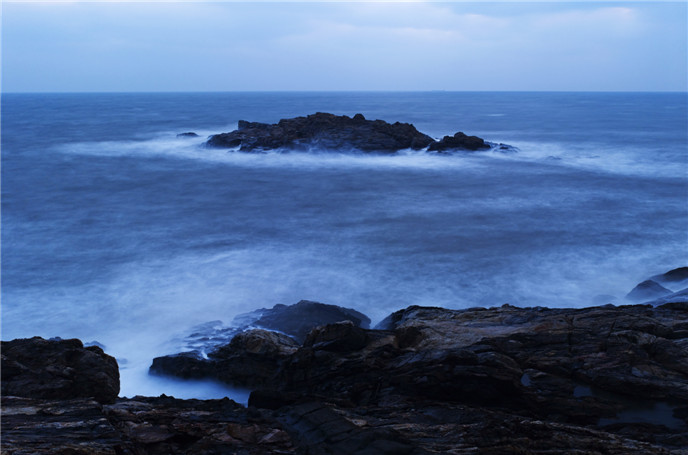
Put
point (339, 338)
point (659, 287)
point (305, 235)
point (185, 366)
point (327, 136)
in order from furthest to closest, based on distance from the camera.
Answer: point (327, 136) → point (305, 235) → point (659, 287) → point (185, 366) → point (339, 338)

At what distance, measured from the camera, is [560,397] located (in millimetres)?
7297

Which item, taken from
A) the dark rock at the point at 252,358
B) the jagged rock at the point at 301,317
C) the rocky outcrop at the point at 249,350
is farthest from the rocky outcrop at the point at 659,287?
the dark rock at the point at 252,358

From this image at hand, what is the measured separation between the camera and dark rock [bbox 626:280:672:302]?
13.6 m

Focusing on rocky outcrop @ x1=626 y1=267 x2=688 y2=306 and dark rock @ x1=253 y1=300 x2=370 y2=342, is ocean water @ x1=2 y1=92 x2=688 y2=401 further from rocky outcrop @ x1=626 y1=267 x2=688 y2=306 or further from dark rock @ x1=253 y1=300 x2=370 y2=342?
dark rock @ x1=253 y1=300 x2=370 y2=342

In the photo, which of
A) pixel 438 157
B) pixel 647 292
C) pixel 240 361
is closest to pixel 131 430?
pixel 240 361

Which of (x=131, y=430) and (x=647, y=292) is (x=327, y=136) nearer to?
(x=647, y=292)

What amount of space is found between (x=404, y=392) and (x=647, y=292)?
9.68 meters

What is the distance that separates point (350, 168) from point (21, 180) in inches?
834

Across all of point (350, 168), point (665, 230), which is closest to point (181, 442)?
point (665, 230)

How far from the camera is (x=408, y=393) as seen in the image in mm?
7574

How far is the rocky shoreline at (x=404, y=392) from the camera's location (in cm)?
575

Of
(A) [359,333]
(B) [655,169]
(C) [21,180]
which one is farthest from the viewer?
(B) [655,169]

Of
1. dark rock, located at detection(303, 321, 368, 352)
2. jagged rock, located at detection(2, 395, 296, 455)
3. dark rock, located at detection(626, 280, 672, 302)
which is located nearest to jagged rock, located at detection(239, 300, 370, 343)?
dark rock, located at detection(303, 321, 368, 352)

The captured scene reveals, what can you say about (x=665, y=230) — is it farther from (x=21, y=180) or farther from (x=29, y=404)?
(x=21, y=180)
